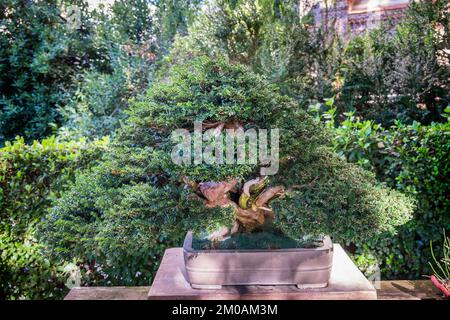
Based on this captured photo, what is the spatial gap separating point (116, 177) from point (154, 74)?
2075 millimetres

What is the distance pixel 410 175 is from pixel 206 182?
116cm

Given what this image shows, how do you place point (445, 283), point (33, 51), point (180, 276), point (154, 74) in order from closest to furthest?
1. point (180, 276)
2. point (445, 283)
3. point (154, 74)
4. point (33, 51)

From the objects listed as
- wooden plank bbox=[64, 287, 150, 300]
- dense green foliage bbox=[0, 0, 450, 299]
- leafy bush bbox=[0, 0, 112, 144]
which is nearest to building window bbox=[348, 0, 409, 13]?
dense green foliage bbox=[0, 0, 450, 299]

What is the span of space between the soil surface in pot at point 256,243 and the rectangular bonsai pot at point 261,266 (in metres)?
0.03

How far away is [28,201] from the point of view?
1829 millimetres

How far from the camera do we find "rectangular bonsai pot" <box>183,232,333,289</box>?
0.98 m

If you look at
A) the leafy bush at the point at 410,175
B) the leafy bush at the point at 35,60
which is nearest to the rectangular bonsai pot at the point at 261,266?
the leafy bush at the point at 410,175

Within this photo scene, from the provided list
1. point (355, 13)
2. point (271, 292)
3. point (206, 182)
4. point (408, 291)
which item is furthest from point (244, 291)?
point (355, 13)

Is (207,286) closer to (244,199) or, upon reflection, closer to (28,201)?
(244,199)

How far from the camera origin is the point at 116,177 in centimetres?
100

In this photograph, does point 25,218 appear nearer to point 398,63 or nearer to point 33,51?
point 33,51

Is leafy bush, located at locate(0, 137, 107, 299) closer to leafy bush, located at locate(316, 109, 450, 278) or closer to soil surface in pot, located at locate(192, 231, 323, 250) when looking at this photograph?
soil surface in pot, located at locate(192, 231, 323, 250)

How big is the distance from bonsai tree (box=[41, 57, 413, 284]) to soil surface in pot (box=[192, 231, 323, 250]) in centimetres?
3
